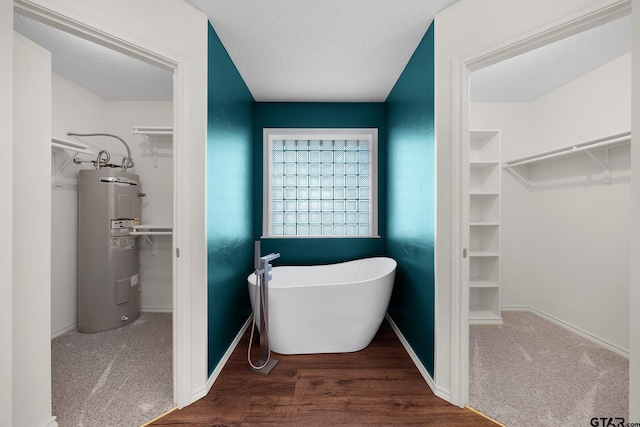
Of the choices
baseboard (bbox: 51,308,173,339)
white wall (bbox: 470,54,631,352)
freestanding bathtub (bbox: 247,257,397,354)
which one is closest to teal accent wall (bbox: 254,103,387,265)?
freestanding bathtub (bbox: 247,257,397,354)

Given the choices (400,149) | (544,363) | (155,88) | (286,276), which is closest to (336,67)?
(400,149)

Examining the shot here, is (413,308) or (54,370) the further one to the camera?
(413,308)

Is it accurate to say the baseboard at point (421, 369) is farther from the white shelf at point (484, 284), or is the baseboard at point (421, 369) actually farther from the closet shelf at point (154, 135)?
the closet shelf at point (154, 135)

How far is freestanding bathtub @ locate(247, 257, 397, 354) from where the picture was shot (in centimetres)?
200

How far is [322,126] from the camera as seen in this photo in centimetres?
303

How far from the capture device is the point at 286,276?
2.71m

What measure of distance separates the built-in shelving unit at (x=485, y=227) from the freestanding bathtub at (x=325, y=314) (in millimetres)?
1229

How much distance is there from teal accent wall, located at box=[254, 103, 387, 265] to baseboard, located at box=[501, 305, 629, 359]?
5.40 feet

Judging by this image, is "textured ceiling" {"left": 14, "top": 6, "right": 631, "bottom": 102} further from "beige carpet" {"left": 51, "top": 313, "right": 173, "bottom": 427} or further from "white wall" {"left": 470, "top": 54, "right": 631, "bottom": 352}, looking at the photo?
"beige carpet" {"left": 51, "top": 313, "right": 173, "bottom": 427}

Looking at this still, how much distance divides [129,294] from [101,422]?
4.70 feet

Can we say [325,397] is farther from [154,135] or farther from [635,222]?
[154,135]

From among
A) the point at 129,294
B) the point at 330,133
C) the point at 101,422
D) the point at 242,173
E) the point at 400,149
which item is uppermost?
the point at 330,133

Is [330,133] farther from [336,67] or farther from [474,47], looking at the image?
[474,47]

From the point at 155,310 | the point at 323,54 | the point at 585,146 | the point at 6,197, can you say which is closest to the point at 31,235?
the point at 6,197
